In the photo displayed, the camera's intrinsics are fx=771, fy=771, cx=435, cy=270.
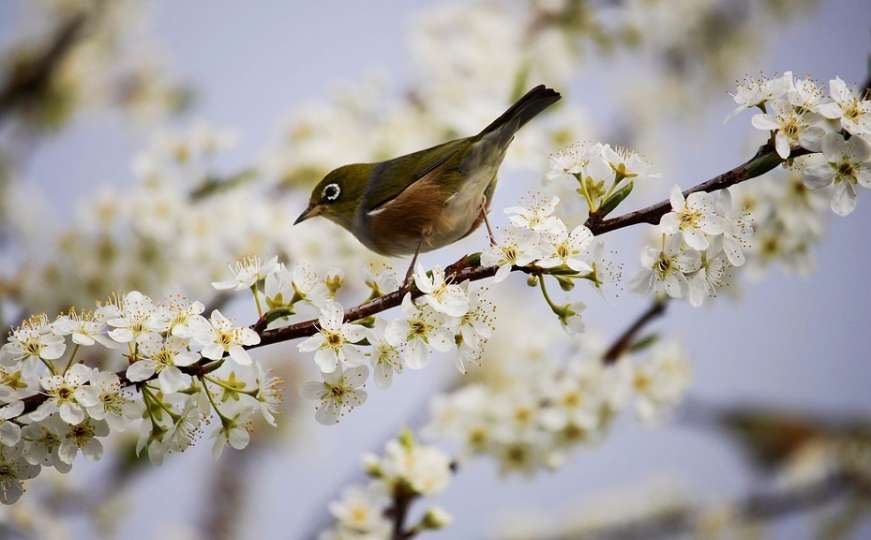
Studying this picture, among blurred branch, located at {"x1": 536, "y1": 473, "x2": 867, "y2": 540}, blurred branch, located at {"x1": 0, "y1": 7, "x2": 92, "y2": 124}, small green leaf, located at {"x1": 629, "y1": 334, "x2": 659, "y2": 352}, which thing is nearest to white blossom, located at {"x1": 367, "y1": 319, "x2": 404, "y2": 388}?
small green leaf, located at {"x1": 629, "y1": 334, "x2": 659, "y2": 352}

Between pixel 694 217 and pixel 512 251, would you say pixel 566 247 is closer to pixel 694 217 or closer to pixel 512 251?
pixel 512 251

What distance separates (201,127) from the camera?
3.55 metres

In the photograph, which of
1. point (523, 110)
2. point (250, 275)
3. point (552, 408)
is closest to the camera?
point (250, 275)

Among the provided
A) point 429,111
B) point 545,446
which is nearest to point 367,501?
point 545,446

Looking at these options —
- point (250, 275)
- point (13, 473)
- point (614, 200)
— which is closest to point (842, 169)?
point (614, 200)

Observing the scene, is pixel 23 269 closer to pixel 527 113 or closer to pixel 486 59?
pixel 527 113

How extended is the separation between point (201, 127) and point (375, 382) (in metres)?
2.33

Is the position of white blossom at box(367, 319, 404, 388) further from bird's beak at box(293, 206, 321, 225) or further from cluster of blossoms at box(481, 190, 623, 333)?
bird's beak at box(293, 206, 321, 225)

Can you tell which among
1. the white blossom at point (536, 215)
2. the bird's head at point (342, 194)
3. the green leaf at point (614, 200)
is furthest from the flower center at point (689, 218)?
the bird's head at point (342, 194)

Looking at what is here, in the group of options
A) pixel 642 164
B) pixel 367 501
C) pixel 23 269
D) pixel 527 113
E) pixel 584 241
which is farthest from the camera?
pixel 23 269

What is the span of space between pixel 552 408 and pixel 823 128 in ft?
5.10

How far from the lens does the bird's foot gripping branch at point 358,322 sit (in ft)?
4.98

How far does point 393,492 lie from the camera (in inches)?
89.6

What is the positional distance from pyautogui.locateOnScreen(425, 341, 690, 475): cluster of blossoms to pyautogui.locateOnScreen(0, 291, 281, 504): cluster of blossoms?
1.32 meters
